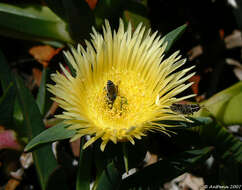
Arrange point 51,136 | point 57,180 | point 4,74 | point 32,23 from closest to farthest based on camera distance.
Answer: point 51,136 < point 57,180 < point 4,74 < point 32,23

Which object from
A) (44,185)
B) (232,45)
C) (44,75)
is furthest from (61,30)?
(232,45)

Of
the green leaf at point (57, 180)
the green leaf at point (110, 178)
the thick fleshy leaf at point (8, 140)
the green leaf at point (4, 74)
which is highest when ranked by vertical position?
the green leaf at point (4, 74)

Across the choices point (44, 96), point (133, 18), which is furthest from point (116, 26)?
point (44, 96)

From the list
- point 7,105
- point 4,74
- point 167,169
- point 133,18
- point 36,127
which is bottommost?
point 167,169

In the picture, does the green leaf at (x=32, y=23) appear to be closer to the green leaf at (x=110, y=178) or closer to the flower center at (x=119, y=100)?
the flower center at (x=119, y=100)

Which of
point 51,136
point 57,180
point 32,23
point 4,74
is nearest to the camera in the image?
point 51,136

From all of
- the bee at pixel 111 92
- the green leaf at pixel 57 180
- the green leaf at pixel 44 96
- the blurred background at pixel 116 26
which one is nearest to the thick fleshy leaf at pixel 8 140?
the blurred background at pixel 116 26

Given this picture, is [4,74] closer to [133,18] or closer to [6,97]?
[6,97]

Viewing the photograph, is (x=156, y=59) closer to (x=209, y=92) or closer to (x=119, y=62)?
(x=119, y=62)
